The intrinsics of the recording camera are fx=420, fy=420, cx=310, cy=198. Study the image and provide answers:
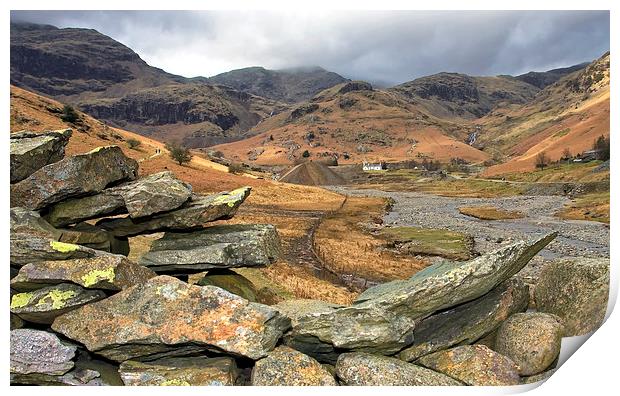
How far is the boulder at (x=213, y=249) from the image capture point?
14.9 metres

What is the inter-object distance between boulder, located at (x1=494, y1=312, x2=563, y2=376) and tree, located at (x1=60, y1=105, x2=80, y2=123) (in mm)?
95215

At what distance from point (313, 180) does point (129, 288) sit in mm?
142015

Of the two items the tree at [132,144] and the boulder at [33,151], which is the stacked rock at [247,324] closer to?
the boulder at [33,151]

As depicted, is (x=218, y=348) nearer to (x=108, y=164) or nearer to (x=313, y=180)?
(x=108, y=164)

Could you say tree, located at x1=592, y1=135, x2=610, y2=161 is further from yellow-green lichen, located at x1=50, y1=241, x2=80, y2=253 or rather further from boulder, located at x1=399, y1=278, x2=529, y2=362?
yellow-green lichen, located at x1=50, y1=241, x2=80, y2=253

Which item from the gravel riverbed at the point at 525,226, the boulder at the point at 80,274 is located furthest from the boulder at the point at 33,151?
the gravel riverbed at the point at 525,226

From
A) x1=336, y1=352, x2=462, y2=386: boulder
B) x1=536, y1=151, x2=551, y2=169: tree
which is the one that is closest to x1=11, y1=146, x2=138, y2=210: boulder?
x1=336, y1=352, x2=462, y2=386: boulder

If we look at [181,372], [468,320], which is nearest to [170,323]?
[181,372]

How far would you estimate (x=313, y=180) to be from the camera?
154m

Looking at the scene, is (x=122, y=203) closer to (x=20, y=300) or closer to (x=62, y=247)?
(x=62, y=247)

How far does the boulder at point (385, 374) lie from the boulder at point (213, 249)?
17.3 ft

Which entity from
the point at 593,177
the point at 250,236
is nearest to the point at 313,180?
the point at 593,177

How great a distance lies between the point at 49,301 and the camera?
476 inches

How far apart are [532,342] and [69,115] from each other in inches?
3859
